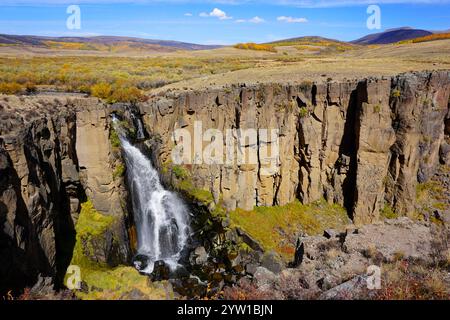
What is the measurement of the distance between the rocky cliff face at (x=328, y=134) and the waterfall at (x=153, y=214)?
1.98m

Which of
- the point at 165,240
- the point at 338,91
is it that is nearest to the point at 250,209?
the point at 165,240

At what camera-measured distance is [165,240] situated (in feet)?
75.0

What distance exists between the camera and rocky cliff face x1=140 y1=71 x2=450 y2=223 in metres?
23.7

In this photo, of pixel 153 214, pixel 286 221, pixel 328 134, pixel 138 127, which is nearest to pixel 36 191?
pixel 153 214

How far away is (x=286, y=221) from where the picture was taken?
84.2 ft

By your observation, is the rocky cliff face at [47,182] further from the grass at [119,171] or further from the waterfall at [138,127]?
the waterfall at [138,127]

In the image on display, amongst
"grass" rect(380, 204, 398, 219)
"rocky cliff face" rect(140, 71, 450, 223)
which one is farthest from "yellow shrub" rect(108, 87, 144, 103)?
"grass" rect(380, 204, 398, 219)

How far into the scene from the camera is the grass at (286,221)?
2406 cm

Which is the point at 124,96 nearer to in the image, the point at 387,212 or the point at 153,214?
the point at 153,214

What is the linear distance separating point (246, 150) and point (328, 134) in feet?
22.2

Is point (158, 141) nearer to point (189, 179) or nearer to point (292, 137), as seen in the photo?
point (189, 179)

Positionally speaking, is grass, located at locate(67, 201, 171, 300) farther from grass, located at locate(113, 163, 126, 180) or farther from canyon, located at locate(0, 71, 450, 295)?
grass, located at locate(113, 163, 126, 180)

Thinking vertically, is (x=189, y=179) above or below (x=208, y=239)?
above
